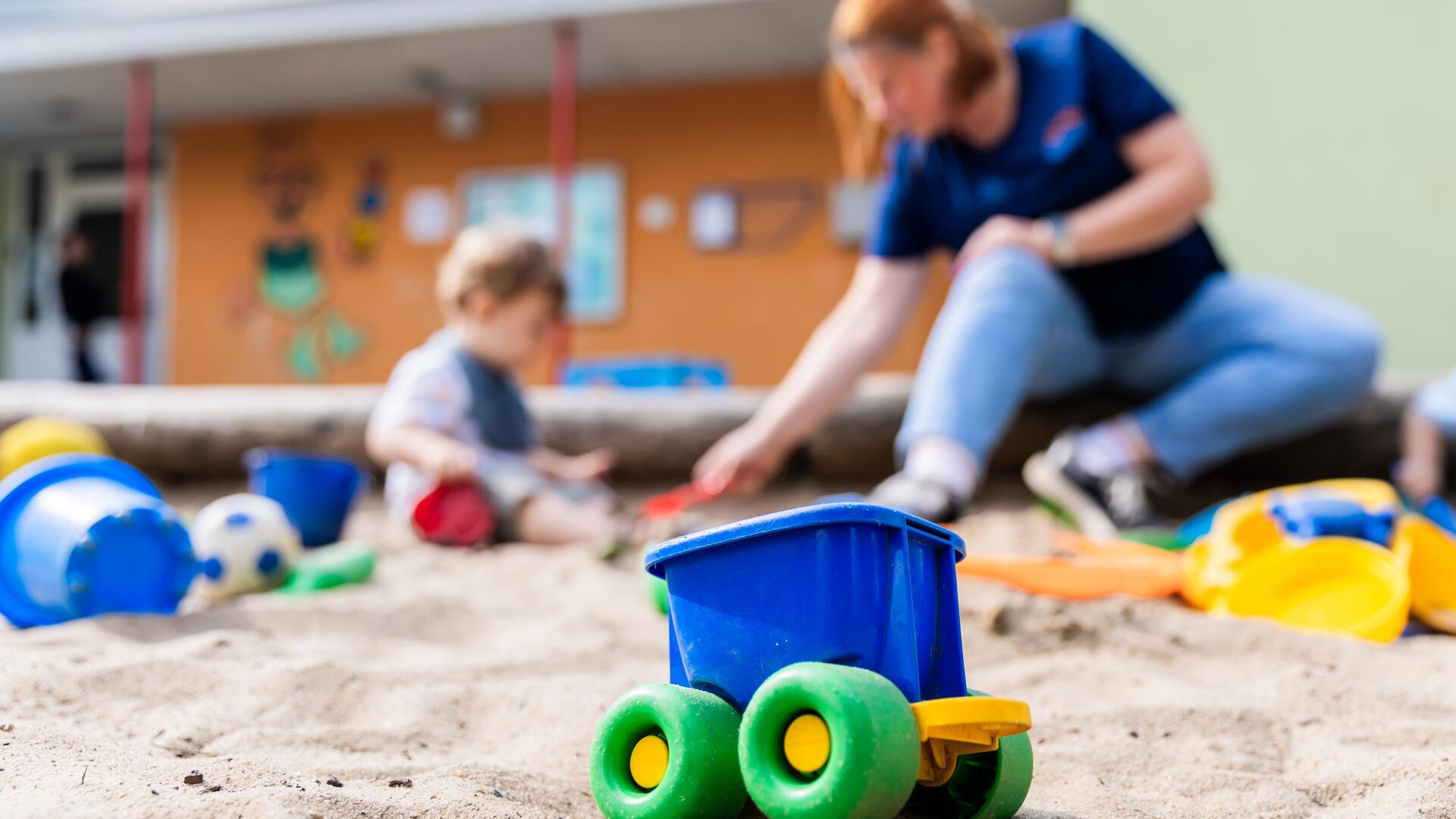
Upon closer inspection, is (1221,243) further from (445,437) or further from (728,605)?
(728,605)

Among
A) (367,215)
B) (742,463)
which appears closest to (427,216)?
(367,215)

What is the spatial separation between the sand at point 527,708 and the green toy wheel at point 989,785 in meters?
0.06

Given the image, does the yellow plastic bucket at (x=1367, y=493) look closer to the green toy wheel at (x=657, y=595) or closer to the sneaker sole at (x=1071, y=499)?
the sneaker sole at (x=1071, y=499)

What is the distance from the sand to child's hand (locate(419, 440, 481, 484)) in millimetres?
681

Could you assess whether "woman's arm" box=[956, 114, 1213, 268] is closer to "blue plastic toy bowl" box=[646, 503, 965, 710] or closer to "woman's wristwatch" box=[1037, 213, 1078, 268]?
"woman's wristwatch" box=[1037, 213, 1078, 268]

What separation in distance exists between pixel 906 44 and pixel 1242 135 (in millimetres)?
3152

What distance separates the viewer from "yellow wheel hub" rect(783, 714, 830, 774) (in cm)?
78

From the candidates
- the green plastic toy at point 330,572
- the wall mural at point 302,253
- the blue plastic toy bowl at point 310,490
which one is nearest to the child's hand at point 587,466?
the blue plastic toy bowl at point 310,490

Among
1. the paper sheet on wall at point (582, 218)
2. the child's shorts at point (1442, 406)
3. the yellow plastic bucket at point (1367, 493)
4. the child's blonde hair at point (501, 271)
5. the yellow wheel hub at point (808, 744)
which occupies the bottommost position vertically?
the yellow wheel hub at point (808, 744)

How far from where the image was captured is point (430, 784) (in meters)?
0.93

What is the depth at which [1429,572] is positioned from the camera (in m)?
1.60

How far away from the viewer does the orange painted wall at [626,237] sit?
297 inches

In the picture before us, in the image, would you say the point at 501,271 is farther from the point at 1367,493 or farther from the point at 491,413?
the point at 1367,493

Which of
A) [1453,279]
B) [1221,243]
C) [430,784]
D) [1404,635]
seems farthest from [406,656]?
[1221,243]
